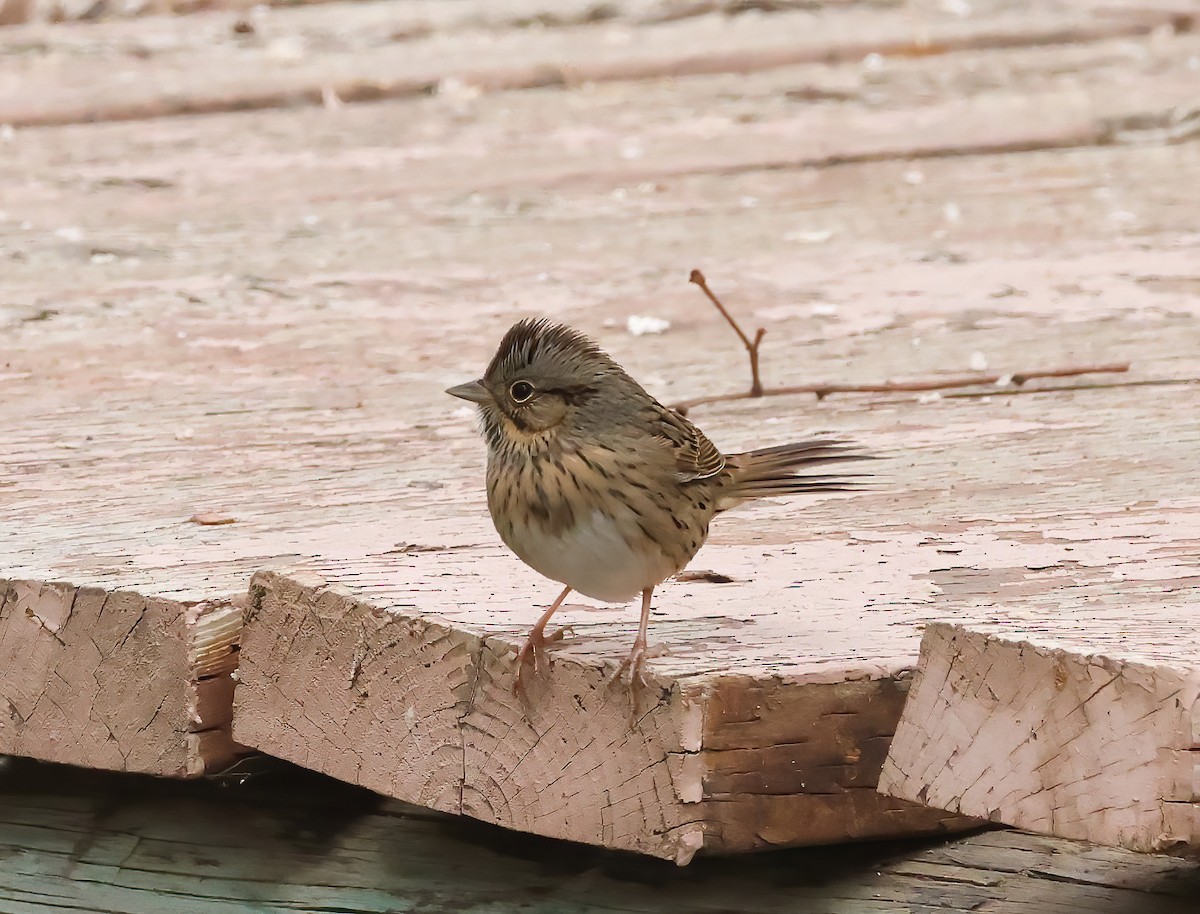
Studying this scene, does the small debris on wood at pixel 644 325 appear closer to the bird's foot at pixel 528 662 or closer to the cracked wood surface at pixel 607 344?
the cracked wood surface at pixel 607 344

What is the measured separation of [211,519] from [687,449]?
726 millimetres

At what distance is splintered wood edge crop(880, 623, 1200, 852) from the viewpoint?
6.11 feet

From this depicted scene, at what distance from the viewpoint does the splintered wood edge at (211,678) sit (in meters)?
2.42

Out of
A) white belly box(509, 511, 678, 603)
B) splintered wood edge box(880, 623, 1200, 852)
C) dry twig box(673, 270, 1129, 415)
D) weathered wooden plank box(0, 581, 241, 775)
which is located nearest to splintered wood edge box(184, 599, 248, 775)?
weathered wooden plank box(0, 581, 241, 775)

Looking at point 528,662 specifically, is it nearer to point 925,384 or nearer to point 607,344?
point 925,384

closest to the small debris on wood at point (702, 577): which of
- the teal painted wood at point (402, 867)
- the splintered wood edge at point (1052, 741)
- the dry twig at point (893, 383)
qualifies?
the teal painted wood at point (402, 867)

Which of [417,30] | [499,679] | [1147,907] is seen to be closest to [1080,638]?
[1147,907]

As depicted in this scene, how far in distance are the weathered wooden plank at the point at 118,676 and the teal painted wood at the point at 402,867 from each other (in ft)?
0.67

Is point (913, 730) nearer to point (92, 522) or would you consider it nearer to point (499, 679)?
point (499, 679)

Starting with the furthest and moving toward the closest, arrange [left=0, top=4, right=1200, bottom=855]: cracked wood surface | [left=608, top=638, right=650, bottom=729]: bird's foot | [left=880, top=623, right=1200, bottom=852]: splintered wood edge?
[left=0, top=4, right=1200, bottom=855]: cracked wood surface
[left=608, top=638, right=650, bottom=729]: bird's foot
[left=880, top=623, right=1200, bottom=852]: splintered wood edge

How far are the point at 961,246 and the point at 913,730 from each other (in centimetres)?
279

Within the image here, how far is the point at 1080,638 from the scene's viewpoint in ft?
6.85

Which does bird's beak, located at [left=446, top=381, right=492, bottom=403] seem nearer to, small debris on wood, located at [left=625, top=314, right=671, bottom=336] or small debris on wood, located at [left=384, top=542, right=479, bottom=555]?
small debris on wood, located at [left=384, top=542, right=479, bottom=555]

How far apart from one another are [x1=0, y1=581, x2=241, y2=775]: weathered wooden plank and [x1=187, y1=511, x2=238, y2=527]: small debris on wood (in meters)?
0.42
